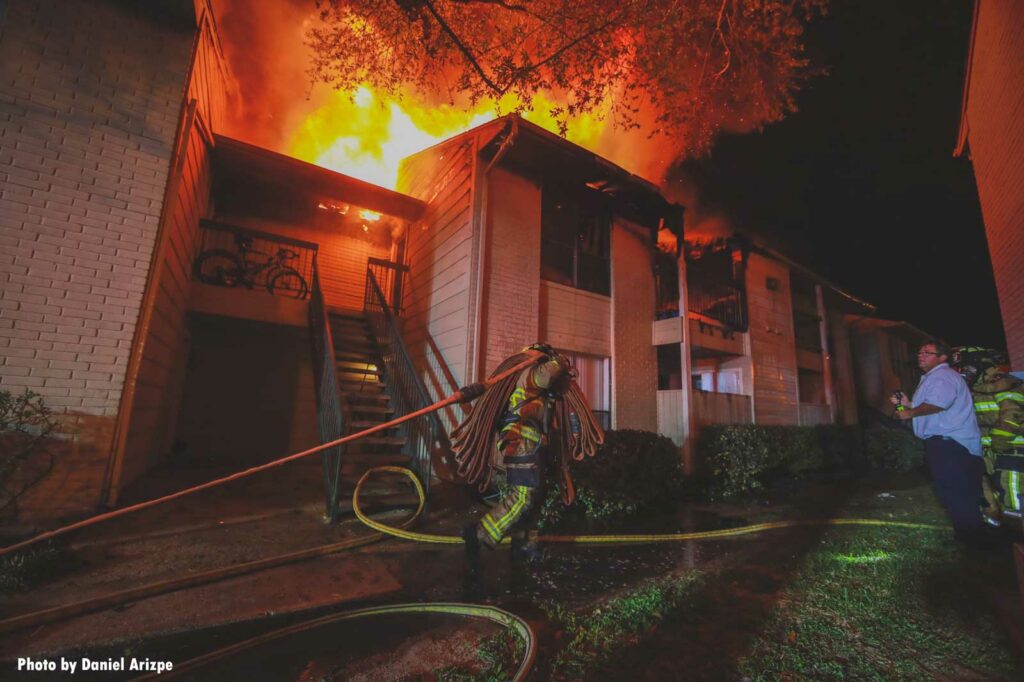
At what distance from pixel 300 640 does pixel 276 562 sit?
5.00 ft

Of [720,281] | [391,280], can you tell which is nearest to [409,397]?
[391,280]

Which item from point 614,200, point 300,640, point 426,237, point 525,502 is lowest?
point 300,640

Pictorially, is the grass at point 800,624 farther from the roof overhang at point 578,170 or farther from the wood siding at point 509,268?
the roof overhang at point 578,170

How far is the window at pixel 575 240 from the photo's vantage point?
9.08 metres

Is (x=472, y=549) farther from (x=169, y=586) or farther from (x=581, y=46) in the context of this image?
(x=581, y=46)

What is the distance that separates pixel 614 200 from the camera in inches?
382

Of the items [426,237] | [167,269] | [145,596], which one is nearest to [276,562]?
[145,596]

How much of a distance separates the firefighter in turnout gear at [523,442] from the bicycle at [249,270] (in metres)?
7.44

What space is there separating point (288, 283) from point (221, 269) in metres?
1.35

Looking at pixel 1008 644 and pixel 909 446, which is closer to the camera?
pixel 1008 644

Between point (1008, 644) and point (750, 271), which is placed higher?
point (750, 271)

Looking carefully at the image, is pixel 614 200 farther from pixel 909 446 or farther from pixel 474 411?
pixel 909 446

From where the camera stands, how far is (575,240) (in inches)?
368

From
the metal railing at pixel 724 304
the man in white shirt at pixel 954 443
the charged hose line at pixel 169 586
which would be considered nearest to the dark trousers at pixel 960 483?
the man in white shirt at pixel 954 443
